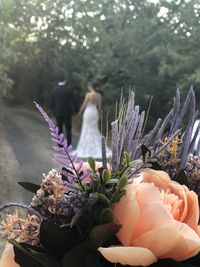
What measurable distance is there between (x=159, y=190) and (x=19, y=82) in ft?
77.9

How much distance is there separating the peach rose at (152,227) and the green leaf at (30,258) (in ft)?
0.39

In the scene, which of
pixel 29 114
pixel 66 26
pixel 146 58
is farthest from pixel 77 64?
pixel 146 58

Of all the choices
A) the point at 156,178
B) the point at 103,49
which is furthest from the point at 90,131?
the point at 156,178

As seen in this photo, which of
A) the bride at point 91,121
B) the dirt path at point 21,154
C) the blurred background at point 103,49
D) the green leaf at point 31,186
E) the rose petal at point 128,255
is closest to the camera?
the rose petal at point 128,255

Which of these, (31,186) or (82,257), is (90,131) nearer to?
(31,186)

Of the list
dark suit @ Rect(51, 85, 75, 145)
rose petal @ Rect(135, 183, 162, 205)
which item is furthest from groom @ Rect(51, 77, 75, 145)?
rose petal @ Rect(135, 183, 162, 205)

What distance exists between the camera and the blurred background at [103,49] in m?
13.4

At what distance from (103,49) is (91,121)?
6.21 metres

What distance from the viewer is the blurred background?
13.4 meters

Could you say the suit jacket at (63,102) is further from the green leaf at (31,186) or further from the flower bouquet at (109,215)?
the flower bouquet at (109,215)

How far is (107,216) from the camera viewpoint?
34.4 inches

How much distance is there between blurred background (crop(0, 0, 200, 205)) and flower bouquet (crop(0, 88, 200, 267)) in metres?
9.05

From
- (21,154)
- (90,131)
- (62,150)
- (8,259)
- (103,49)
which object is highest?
(103,49)

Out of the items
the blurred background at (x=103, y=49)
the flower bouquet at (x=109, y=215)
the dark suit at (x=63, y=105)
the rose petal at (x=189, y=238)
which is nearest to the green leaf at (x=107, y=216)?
the flower bouquet at (x=109, y=215)
